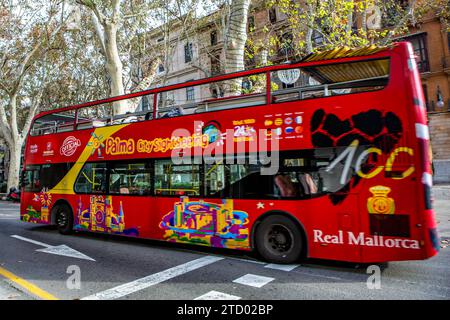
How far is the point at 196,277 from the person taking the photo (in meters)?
4.92

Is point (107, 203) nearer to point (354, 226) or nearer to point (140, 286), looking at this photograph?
point (140, 286)

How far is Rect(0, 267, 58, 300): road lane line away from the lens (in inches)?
163

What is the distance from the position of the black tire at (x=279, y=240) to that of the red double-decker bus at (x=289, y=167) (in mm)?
19

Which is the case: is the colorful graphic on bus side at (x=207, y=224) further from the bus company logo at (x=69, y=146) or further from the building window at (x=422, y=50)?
the building window at (x=422, y=50)

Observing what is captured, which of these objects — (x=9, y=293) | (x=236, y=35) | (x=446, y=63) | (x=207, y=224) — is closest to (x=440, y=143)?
(x=446, y=63)

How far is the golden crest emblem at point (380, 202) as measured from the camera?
187 inches

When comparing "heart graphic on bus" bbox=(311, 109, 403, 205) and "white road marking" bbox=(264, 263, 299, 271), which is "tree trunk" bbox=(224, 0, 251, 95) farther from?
"white road marking" bbox=(264, 263, 299, 271)

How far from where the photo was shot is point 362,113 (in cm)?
506

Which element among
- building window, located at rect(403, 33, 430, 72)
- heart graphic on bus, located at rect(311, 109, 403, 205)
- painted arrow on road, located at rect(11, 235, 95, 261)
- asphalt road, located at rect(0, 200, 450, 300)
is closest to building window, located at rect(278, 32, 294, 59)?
building window, located at rect(403, 33, 430, 72)

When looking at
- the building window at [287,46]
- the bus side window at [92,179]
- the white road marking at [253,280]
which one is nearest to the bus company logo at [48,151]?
the bus side window at [92,179]

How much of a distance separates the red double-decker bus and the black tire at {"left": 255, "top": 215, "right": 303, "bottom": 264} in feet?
0.06

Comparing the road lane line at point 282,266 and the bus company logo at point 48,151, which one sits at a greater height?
the bus company logo at point 48,151

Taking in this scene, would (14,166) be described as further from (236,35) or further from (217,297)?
(217,297)
